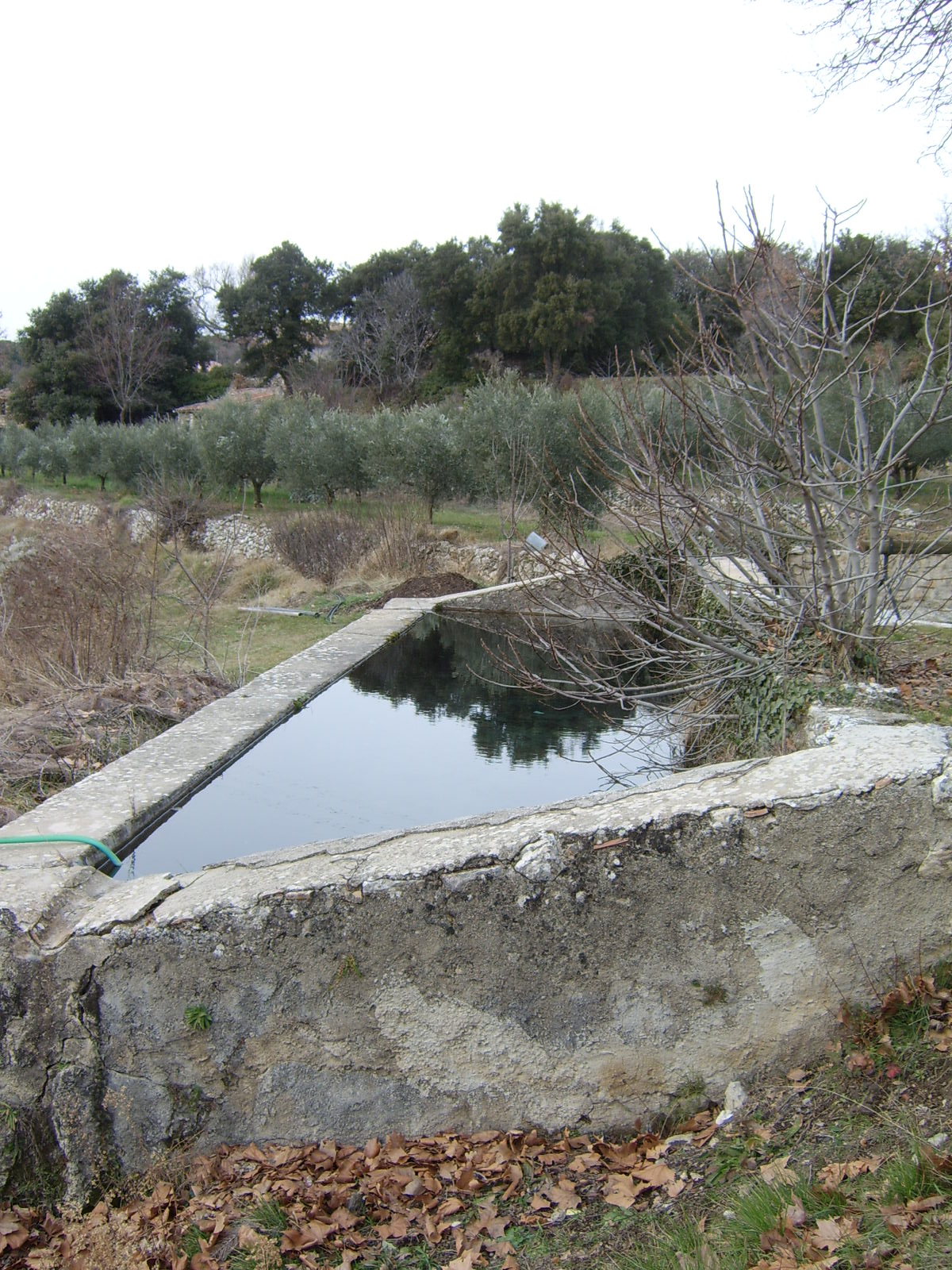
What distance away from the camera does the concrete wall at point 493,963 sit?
97.5 inches

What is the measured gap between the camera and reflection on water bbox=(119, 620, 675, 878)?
3.94 m

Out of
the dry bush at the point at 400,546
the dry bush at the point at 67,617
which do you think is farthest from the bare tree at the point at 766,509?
the dry bush at the point at 400,546

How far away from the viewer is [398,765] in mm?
4719

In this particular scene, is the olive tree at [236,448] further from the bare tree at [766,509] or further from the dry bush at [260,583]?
the bare tree at [766,509]

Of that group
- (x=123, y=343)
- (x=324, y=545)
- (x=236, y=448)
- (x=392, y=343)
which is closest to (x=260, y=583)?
(x=324, y=545)

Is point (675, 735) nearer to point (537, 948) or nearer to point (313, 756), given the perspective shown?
point (313, 756)

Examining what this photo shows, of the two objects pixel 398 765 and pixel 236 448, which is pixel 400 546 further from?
pixel 236 448

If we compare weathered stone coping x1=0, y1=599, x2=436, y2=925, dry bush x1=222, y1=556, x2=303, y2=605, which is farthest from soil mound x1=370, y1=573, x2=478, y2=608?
weathered stone coping x1=0, y1=599, x2=436, y2=925

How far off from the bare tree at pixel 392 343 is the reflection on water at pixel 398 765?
27.0m

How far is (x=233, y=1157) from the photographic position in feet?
8.85

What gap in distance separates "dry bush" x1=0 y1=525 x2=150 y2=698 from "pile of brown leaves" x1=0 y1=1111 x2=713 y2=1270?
14.3 ft

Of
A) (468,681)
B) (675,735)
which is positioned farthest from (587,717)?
(468,681)

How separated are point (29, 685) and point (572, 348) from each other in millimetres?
23464

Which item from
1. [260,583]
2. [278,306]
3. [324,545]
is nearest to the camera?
[260,583]
